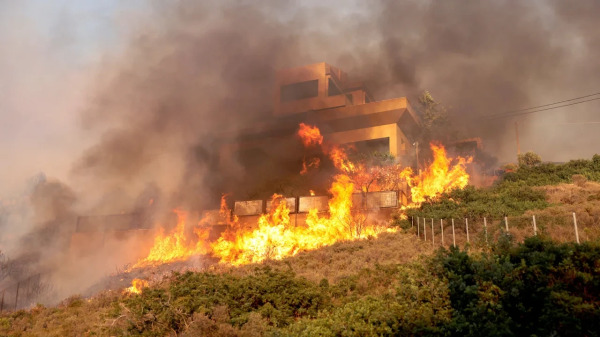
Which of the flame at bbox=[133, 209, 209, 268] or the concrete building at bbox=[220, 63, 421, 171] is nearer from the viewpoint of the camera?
the flame at bbox=[133, 209, 209, 268]

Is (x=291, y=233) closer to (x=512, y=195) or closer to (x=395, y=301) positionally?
(x=512, y=195)

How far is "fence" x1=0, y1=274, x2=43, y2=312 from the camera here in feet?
88.9

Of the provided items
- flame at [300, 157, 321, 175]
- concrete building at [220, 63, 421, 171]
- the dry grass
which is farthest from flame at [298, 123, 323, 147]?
the dry grass

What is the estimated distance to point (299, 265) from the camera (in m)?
20.1

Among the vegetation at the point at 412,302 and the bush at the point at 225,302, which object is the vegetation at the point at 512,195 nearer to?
the vegetation at the point at 412,302

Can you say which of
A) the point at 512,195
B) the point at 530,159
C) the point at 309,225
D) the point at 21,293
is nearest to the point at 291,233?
the point at 309,225

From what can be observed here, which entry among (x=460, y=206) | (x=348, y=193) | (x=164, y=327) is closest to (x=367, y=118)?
(x=348, y=193)

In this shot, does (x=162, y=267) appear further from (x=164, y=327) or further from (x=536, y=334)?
(x=536, y=334)

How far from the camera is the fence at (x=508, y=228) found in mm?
16141

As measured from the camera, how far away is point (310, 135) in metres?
44.8

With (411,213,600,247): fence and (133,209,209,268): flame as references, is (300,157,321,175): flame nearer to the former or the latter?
(133,209,209,268): flame

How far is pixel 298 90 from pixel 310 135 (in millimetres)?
9595

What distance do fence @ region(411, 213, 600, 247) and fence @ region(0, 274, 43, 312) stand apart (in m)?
22.8

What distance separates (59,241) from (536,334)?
3816cm
